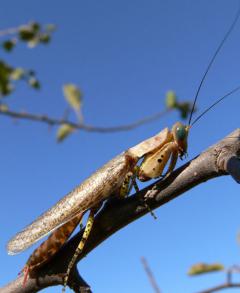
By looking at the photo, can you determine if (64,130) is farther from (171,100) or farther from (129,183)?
(129,183)

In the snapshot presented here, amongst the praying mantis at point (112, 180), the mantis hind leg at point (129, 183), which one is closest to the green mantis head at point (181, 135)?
the praying mantis at point (112, 180)

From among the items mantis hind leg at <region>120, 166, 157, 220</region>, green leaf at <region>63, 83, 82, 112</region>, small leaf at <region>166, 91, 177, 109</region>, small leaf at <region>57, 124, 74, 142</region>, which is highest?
mantis hind leg at <region>120, 166, 157, 220</region>

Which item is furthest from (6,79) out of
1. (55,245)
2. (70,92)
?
(55,245)

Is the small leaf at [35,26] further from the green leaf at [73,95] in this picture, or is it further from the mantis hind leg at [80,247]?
the mantis hind leg at [80,247]

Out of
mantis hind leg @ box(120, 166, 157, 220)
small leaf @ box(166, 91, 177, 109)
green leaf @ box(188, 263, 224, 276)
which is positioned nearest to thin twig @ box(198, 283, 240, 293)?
green leaf @ box(188, 263, 224, 276)

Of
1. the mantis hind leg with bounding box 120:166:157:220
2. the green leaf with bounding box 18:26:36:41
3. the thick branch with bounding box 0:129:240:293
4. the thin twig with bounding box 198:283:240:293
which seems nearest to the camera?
the thin twig with bounding box 198:283:240:293

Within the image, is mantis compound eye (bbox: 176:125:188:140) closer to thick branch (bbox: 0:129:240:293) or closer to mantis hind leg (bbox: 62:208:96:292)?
thick branch (bbox: 0:129:240:293)
